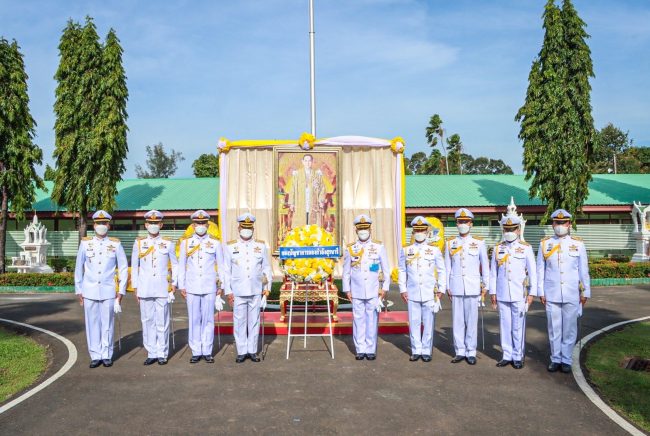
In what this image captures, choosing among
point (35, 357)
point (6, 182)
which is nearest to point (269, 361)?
point (35, 357)

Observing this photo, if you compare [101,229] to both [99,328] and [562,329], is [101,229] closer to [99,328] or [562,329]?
[99,328]

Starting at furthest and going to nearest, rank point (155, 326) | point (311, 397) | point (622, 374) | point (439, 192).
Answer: point (439, 192) → point (155, 326) → point (622, 374) → point (311, 397)

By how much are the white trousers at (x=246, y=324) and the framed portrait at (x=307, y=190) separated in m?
3.42

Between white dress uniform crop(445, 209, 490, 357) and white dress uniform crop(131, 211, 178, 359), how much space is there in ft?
13.6

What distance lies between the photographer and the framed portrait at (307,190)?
423 inches

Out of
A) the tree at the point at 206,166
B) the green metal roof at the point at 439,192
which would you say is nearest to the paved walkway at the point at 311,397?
the green metal roof at the point at 439,192

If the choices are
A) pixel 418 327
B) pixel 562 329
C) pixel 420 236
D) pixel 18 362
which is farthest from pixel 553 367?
pixel 18 362

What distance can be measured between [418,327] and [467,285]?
0.94 meters

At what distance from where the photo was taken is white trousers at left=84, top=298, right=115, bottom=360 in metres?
6.96

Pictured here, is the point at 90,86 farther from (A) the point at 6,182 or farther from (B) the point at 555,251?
(B) the point at 555,251

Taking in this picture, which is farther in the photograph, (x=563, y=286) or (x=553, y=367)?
(x=563, y=286)

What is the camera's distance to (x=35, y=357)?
24.8ft

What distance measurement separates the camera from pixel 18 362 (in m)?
7.28

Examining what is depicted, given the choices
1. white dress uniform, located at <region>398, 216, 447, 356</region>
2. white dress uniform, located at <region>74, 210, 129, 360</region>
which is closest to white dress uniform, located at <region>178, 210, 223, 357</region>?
white dress uniform, located at <region>74, 210, 129, 360</region>
